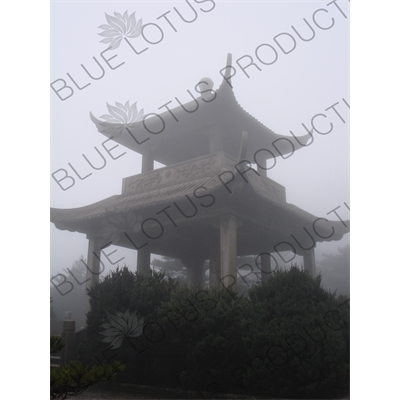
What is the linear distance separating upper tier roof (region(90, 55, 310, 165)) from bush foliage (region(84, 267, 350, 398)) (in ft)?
12.8

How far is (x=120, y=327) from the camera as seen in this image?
7.62 metres

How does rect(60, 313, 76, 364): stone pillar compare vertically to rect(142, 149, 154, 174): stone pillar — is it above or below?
below

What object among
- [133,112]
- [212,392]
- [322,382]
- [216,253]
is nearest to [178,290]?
→ [212,392]

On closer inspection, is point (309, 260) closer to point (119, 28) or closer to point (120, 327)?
point (120, 327)

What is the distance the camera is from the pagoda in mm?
8961

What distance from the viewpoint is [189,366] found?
6820mm

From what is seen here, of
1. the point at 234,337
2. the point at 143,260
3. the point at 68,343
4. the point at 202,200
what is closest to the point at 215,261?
the point at 143,260

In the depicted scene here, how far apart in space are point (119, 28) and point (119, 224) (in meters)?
4.27

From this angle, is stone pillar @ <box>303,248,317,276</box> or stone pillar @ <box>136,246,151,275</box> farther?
stone pillar @ <box>303,248,317,276</box>

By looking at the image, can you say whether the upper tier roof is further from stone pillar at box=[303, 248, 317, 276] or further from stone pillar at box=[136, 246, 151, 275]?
stone pillar at box=[303, 248, 317, 276]

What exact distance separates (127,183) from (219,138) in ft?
8.48

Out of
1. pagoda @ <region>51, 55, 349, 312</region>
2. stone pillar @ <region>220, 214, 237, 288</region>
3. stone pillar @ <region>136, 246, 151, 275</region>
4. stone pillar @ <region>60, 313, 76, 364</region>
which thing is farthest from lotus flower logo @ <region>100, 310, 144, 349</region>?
stone pillar @ <region>136, 246, 151, 275</region>

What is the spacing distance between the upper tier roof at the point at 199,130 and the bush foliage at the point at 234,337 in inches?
154

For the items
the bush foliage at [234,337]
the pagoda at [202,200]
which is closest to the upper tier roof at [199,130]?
the pagoda at [202,200]
